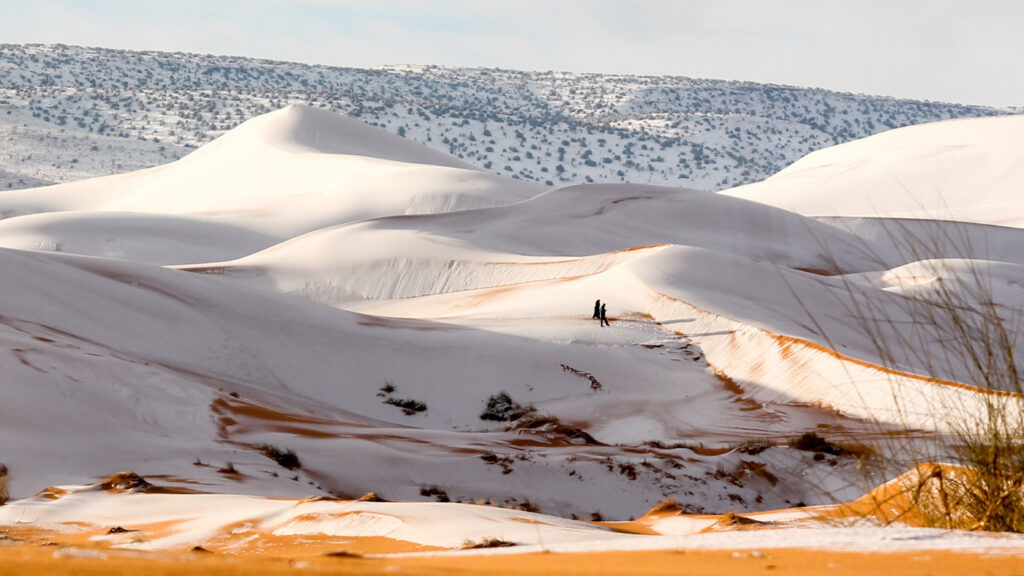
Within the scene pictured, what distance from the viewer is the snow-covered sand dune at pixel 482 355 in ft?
36.7

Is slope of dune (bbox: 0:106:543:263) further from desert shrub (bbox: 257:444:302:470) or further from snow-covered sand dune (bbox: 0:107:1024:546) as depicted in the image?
desert shrub (bbox: 257:444:302:470)

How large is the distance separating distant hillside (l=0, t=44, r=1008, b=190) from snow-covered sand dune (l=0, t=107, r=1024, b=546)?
123ft

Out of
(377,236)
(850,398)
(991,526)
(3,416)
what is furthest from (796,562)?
(377,236)

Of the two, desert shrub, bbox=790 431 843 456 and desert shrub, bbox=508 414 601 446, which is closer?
desert shrub, bbox=790 431 843 456

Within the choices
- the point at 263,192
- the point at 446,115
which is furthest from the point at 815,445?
the point at 446,115

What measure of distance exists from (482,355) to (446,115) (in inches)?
2771

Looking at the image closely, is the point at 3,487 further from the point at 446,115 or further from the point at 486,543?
the point at 446,115

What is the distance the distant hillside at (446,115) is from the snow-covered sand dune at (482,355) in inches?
1477

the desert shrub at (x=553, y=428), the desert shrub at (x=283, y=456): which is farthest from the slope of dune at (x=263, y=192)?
the desert shrub at (x=283, y=456)

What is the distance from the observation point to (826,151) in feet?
222

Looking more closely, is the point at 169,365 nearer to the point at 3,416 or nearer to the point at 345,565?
the point at 3,416

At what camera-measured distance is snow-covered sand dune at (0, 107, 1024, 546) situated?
1119cm

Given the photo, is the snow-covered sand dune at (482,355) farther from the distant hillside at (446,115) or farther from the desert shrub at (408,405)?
the distant hillside at (446,115)

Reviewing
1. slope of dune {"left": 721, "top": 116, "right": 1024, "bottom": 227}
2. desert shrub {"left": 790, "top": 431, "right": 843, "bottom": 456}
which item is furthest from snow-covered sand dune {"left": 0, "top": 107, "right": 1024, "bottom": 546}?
slope of dune {"left": 721, "top": 116, "right": 1024, "bottom": 227}
